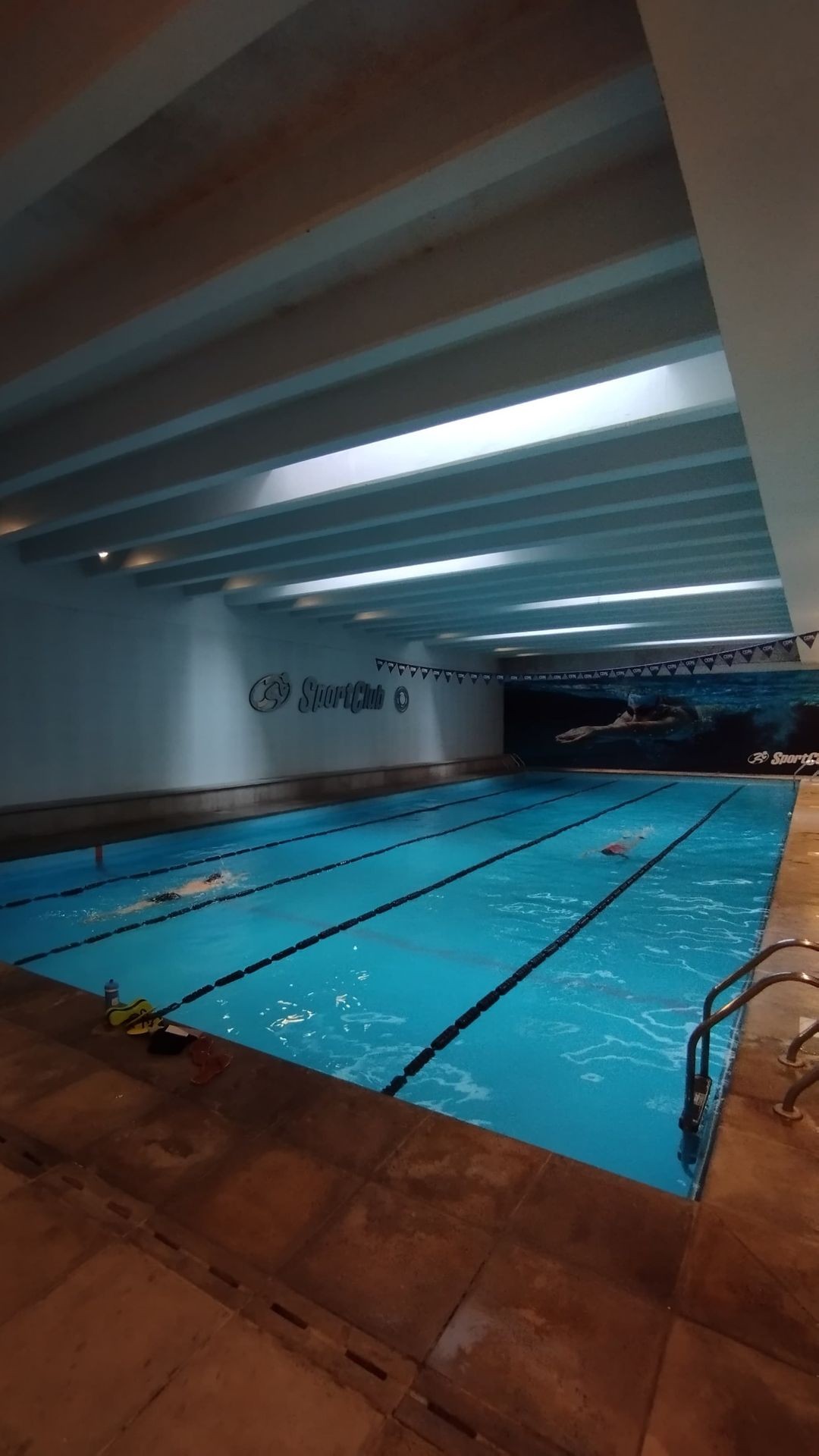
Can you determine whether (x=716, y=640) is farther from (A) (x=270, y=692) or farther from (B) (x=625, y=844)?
(A) (x=270, y=692)

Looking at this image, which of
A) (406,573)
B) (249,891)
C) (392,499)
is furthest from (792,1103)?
(406,573)

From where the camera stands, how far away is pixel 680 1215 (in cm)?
140

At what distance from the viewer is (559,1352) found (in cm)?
110

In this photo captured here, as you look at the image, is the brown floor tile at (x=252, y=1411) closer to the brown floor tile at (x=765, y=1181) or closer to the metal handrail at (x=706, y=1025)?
the brown floor tile at (x=765, y=1181)

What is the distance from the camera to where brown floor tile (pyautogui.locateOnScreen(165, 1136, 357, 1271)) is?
52.8 inches

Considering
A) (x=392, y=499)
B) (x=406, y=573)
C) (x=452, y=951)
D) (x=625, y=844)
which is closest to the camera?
(x=452, y=951)

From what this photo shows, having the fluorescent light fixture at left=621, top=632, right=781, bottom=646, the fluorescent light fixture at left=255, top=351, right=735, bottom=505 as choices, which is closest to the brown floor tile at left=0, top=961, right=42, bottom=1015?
the fluorescent light fixture at left=255, top=351, right=735, bottom=505

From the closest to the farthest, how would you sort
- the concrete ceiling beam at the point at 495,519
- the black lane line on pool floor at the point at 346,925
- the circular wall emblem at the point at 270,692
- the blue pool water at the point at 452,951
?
the blue pool water at the point at 452,951 < the black lane line on pool floor at the point at 346,925 < the concrete ceiling beam at the point at 495,519 < the circular wall emblem at the point at 270,692

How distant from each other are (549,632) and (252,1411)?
11.2 meters

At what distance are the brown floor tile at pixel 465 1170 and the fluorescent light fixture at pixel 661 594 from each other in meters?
7.06

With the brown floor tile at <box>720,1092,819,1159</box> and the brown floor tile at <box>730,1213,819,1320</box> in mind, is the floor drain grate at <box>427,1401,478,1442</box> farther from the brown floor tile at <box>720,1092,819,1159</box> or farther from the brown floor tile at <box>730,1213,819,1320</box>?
the brown floor tile at <box>720,1092,819,1159</box>

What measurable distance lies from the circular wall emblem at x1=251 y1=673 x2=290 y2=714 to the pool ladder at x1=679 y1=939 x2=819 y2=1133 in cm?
808

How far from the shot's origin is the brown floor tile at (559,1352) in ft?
3.26

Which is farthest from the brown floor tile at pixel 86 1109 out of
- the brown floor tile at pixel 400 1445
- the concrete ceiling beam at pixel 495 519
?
the concrete ceiling beam at pixel 495 519
